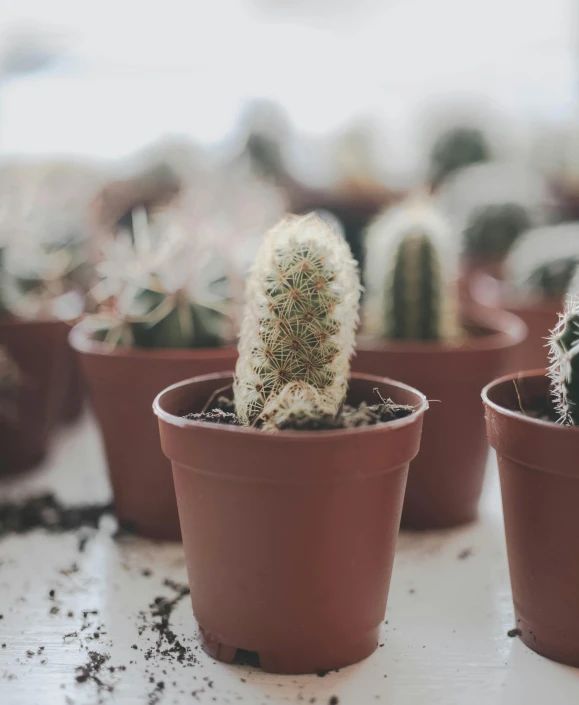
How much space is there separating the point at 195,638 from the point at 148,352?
0.42 m

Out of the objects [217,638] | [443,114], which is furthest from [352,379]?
[443,114]

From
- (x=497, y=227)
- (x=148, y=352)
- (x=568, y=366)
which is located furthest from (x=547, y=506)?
(x=497, y=227)

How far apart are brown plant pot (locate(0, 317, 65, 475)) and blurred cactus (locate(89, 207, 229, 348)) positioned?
0.71 ft

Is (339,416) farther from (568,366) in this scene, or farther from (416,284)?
(416,284)

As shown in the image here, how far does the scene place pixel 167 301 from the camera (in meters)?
1.12

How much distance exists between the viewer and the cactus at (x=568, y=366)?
727 millimetres

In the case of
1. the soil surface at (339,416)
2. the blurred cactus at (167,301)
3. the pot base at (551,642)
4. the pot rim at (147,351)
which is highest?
the blurred cactus at (167,301)

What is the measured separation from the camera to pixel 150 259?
1.16 meters

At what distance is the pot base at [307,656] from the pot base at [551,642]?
182mm

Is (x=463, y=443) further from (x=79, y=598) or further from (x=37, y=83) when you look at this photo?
(x=37, y=83)

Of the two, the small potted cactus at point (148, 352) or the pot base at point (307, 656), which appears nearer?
the pot base at point (307, 656)

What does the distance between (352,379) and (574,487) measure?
297 mm

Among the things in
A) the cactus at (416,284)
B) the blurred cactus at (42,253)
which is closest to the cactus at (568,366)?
the cactus at (416,284)

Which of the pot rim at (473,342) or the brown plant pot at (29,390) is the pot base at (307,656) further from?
the brown plant pot at (29,390)
